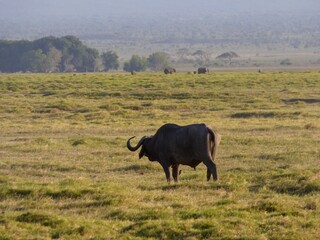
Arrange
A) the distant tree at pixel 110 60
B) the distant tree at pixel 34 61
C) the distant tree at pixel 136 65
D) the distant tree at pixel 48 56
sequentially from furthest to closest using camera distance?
the distant tree at pixel 110 60
the distant tree at pixel 136 65
the distant tree at pixel 48 56
the distant tree at pixel 34 61

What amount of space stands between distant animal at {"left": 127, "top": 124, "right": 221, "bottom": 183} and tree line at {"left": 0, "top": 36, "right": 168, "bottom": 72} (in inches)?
4412

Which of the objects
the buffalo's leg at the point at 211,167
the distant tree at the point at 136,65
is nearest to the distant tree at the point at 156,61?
the distant tree at the point at 136,65

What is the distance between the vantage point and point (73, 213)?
13102 millimetres

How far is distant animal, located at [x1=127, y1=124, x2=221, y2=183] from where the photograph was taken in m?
16.1

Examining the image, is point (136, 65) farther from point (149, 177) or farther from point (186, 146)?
point (186, 146)

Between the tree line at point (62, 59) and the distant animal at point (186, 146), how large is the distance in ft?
368

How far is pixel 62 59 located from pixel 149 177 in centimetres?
11677

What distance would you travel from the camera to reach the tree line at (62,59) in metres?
129

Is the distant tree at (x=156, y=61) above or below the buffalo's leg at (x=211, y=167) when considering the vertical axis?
below

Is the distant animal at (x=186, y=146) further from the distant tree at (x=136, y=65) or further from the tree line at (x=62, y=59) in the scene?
the distant tree at (x=136, y=65)

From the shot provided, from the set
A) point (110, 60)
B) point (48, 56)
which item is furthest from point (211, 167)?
point (110, 60)

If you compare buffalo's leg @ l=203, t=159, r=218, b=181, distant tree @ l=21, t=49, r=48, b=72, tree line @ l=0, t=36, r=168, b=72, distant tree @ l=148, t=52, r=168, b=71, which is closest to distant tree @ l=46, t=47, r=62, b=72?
tree line @ l=0, t=36, r=168, b=72

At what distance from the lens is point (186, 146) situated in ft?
53.5

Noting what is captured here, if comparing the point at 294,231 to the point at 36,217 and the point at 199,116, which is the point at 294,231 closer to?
the point at 36,217
